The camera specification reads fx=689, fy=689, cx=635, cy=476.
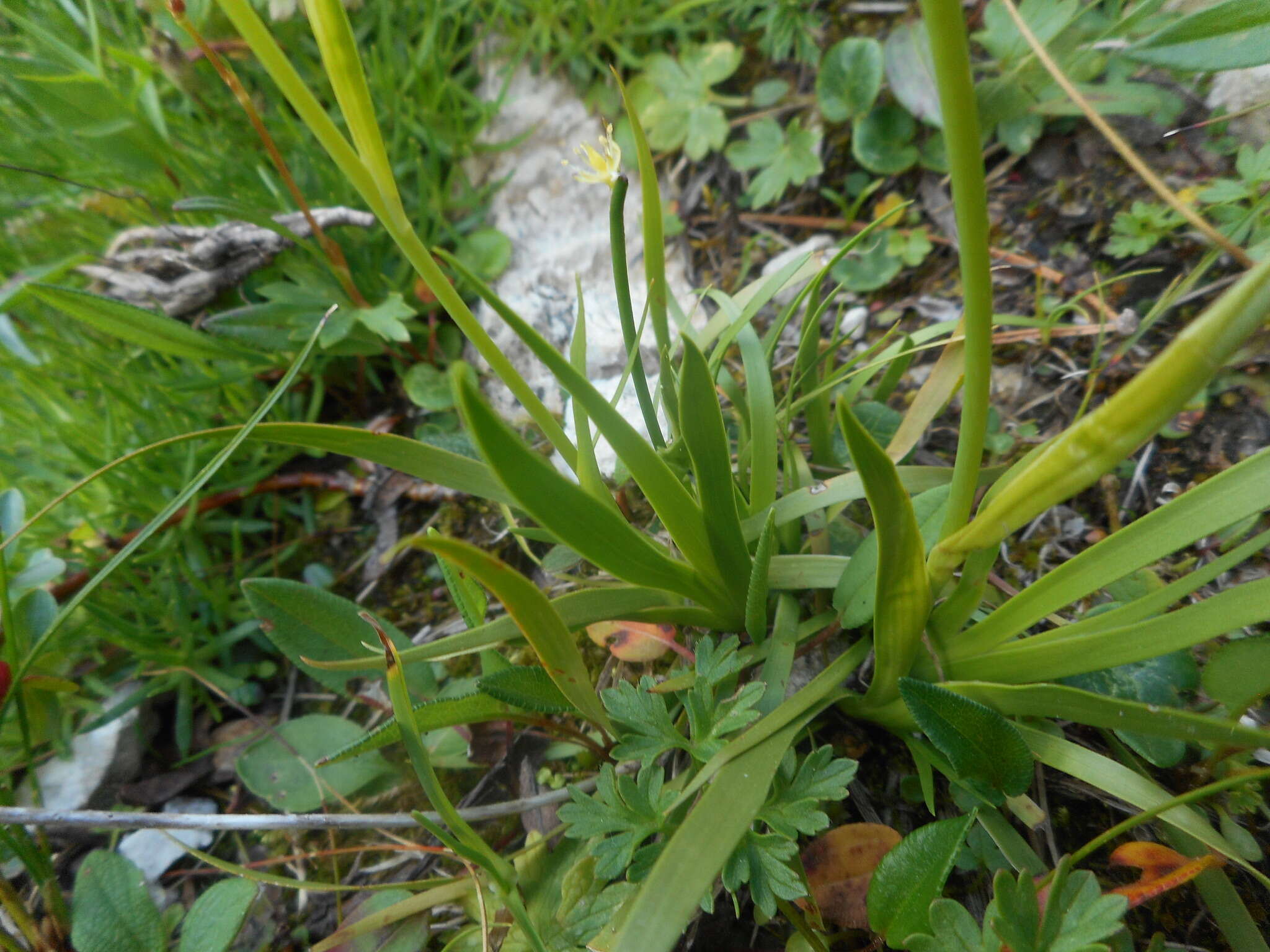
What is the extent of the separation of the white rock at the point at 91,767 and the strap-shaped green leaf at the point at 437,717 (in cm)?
71

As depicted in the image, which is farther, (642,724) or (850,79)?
(850,79)

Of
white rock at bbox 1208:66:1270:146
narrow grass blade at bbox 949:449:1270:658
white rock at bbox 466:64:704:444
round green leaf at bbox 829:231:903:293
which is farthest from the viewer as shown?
white rock at bbox 466:64:704:444

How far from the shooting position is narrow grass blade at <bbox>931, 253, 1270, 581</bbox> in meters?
0.44

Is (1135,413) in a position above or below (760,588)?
above

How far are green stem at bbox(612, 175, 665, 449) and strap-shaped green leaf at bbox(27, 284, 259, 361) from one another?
0.87 m

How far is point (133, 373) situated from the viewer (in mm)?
1475

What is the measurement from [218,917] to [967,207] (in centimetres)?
120

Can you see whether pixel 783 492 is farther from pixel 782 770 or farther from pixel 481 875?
pixel 481 875

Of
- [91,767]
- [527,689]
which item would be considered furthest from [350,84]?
[91,767]

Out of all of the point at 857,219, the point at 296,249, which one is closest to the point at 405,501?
the point at 296,249

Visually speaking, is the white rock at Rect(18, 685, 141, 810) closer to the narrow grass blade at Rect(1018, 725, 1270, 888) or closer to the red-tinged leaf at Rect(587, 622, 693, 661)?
the red-tinged leaf at Rect(587, 622, 693, 661)

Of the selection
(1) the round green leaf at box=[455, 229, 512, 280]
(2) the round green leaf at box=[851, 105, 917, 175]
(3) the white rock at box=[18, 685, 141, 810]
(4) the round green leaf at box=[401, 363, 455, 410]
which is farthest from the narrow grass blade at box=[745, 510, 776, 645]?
(3) the white rock at box=[18, 685, 141, 810]

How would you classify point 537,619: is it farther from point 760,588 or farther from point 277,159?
point 277,159

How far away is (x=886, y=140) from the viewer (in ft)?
4.97
